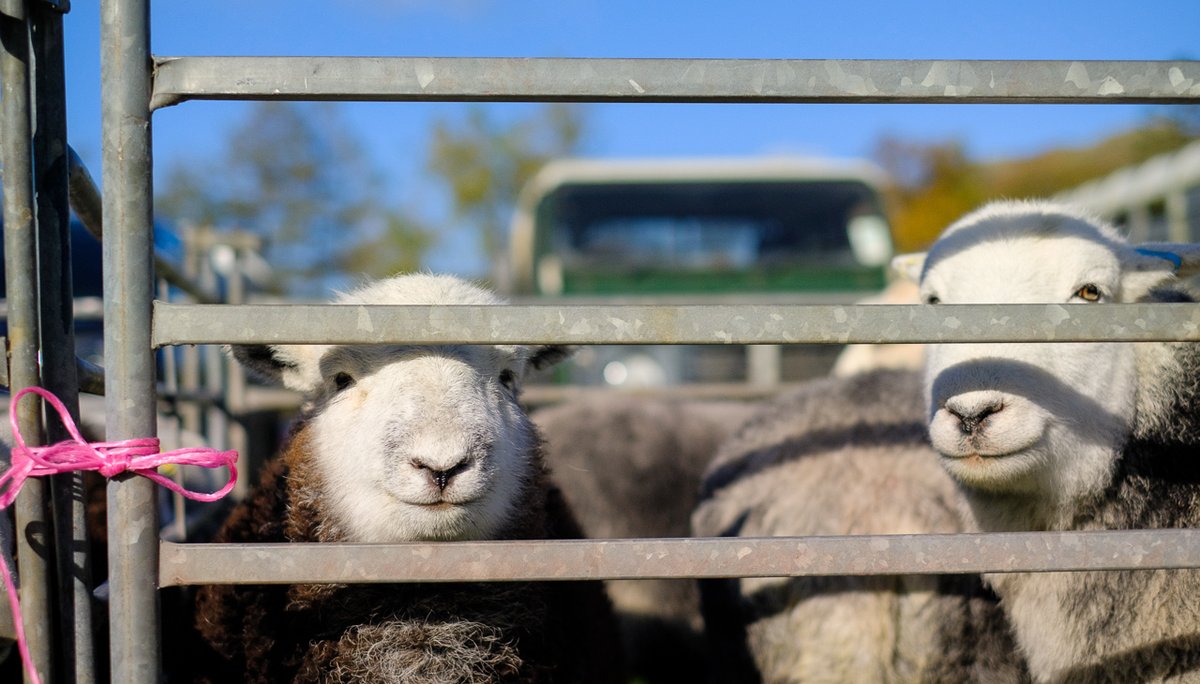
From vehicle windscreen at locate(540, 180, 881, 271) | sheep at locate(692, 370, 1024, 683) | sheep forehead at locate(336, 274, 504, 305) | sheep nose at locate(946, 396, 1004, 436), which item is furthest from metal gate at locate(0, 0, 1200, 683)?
vehicle windscreen at locate(540, 180, 881, 271)

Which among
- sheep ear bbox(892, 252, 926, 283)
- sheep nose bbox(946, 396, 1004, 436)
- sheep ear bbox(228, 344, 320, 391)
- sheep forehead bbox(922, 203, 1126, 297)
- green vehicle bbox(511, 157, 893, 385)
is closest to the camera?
sheep nose bbox(946, 396, 1004, 436)

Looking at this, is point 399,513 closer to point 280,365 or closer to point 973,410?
point 280,365

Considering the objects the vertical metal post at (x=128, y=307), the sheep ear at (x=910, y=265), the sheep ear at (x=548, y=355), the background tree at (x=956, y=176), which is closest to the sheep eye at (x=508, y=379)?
the sheep ear at (x=548, y=355)

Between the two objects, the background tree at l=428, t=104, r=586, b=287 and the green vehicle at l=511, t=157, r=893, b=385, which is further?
the background tree at l=428, t=104, r=586, b=287

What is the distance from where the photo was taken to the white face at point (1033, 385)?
224 centimetres

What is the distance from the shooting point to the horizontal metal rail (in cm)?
168

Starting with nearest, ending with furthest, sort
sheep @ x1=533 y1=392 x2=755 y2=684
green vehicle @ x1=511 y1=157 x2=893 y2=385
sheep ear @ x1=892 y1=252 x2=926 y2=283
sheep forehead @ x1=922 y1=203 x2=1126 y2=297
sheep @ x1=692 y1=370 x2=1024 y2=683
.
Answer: sheep forehead @ x1=922 y1=203 x2=1126 y2=297 → sheep @ x1=692 y1=370 x2=1024 y2=683 → sheep ear @ x1=892 y1=252 x2=926 y2=283 → sheep @ x1=533 y1=392 x2=755 y2=684 → green vehicle @ x1=511 y1=157 x2=893 y2=385

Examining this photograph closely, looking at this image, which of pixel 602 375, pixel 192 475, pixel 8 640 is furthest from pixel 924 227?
pixel 8 640

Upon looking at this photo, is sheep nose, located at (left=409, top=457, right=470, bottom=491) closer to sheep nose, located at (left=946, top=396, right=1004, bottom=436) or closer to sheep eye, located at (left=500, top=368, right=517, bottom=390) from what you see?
sheep eye, located at (left=500, top=368, right=517, bottom=390)

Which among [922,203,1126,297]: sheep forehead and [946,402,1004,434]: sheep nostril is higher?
[922,203,1126,297]: sheep forehead

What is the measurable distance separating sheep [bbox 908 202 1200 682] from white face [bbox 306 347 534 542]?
3.61ft

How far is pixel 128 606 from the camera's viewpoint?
164 cm

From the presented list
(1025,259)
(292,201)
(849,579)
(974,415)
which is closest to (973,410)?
(974,415)

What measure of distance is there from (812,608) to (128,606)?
6.59 ft
